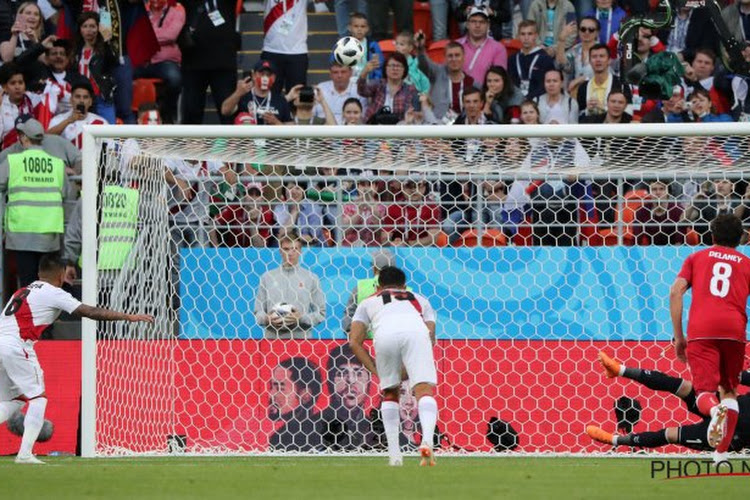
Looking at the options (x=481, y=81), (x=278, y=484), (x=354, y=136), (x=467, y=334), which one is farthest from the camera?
(x=481, y=81)

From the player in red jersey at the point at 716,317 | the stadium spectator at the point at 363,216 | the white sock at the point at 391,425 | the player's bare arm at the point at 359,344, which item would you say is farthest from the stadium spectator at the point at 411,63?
the player in red jersey at the point at 716,317

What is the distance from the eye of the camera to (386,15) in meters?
18.3

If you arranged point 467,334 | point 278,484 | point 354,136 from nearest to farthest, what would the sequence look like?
point 278,484, point 354,136, point 467,334

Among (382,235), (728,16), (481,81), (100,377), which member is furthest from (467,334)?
(728,16)

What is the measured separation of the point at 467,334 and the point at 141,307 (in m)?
2.84

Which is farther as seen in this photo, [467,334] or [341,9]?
[341,9]

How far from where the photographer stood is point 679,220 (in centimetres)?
1388

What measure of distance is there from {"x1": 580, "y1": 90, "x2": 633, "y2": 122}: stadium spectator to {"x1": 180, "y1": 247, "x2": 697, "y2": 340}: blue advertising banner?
2510 millimetres

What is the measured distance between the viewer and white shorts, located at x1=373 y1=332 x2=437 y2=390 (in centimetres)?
1124

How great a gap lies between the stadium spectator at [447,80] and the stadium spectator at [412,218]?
2872 millimetres

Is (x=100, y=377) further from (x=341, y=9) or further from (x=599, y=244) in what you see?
(x=341, y=9)

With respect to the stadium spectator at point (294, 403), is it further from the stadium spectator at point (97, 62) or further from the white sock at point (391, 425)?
the stadium spectator at point (97, 62)

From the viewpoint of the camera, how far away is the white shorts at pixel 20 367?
11.9 metres

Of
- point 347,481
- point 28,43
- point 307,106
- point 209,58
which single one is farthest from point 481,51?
point 347,481
